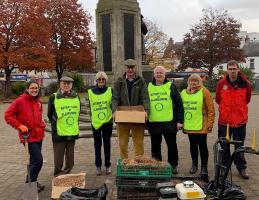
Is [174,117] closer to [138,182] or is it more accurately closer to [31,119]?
[138,182]

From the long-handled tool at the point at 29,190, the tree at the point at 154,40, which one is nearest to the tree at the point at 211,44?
the tree at the point at 154,40

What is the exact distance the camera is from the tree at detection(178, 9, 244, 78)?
4847cm

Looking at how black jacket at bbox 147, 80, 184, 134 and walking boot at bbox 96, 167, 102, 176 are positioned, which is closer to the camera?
black jacket at bbox 147, 80, 184, 134

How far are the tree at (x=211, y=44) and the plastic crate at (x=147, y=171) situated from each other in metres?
43.1

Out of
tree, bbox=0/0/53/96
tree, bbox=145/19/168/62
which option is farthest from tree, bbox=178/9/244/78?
tree, bbox=0/0/53/96

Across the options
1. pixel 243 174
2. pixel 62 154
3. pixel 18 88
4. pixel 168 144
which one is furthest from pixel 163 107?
pixel 18 88

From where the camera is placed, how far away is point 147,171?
5.64 m

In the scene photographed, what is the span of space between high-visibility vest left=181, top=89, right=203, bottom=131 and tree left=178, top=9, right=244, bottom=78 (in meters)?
41.4

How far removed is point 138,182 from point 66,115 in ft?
7.27

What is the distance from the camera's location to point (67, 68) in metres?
47.2

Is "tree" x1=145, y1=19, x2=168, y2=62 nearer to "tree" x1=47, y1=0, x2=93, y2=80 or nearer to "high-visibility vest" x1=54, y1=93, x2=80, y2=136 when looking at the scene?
"tree" x1=47, y1=0, x2=93, y2=80

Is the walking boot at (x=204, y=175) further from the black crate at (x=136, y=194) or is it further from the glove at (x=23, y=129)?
the glove at (x=23, y=129)

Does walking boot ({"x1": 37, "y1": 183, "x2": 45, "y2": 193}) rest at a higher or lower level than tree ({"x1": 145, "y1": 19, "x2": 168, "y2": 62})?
lower

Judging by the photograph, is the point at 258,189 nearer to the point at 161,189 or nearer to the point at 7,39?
the point at 161,189
